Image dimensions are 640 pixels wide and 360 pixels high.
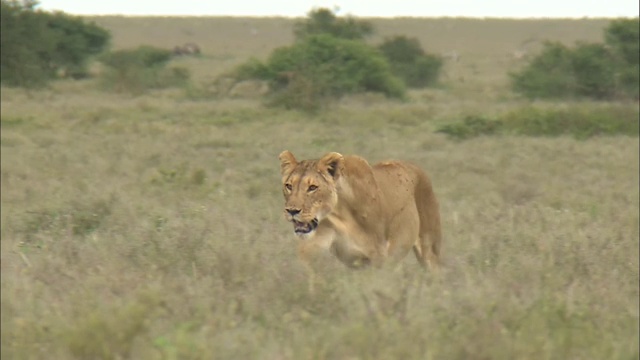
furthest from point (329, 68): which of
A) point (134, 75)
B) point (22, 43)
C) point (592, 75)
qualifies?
point (134, 75)

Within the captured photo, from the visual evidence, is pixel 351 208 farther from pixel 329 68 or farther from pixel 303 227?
pixel 329 68

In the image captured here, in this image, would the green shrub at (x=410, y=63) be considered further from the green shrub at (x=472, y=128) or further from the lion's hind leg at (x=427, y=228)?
the lion's hind leg at (x=427, y=228)

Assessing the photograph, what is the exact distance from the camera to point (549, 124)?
25.3 m

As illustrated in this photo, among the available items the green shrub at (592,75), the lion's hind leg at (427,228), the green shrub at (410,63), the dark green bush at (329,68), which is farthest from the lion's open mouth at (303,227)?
the green shrub at (410,63)

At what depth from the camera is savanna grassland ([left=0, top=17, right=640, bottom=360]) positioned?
507cm

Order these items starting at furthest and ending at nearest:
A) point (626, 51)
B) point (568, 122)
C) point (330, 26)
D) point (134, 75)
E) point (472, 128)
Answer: point (330, 26), point (134, 75), point (626, 51), point (568, 122), point (472, 128)

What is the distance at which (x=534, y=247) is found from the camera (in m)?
8.70

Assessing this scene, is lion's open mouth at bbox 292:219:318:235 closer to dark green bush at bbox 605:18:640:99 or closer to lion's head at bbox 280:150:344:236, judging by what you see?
lion's head at bbox 280:150:344:236

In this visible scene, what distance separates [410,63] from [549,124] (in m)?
28.9

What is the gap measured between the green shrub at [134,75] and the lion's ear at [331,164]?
1398 inches

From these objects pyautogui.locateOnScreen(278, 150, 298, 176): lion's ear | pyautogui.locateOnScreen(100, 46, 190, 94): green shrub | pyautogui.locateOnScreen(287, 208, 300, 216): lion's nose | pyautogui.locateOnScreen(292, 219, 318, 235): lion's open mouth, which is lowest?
pyautogui.locateOnScreen(100, 46, 190, 94): green shrub

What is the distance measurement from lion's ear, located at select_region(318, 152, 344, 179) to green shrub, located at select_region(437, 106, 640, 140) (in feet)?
55.6

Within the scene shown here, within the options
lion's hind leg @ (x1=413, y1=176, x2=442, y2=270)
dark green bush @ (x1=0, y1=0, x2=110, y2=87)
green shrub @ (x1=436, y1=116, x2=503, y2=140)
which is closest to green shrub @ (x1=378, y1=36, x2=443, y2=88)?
dark green bush @ (x1=0, y1=0, x2=110, y2=87)

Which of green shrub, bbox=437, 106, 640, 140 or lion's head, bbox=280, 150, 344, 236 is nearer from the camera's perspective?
lion's head, bbox=280, 150, 344, 236
